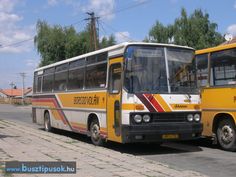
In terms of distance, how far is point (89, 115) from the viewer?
48.6 feet

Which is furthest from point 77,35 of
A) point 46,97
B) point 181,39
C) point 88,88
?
point 88,88

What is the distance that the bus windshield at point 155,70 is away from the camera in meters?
12.2

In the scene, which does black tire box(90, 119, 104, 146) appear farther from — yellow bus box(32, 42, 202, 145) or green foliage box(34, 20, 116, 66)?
green foliage box(34, 20, 116, 66)

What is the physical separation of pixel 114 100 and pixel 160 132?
5.15 feet

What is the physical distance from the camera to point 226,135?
43.3ft

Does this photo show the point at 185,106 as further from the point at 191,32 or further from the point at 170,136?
the point at 191,32

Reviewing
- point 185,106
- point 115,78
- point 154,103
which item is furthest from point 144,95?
point 185,106

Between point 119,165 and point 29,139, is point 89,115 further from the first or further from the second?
point 119,165

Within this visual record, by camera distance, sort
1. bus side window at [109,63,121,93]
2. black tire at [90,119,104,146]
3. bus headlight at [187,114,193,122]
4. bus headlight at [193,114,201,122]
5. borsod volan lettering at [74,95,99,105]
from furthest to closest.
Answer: borsod volan lettering at [74,95,99,105]
black tire at [90,119,104,146]
bus headlight at [193,114,201,122]
bus headlight at [187,114,193,122]
bus side window at [109,63,121,93]

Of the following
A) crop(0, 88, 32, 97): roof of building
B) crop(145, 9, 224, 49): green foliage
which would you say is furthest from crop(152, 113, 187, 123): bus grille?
crop(0, 88, 32, 97): roof of building

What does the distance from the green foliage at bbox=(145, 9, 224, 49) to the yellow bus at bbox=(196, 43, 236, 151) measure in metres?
41.7

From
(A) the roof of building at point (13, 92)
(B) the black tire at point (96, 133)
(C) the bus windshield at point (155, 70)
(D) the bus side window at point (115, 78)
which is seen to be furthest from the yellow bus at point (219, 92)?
(A) the roof of building at point (13, 92)

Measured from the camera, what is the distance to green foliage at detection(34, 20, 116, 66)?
61.3 m

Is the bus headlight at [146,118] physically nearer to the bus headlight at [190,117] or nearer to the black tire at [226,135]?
the bus headlight at [190,117]
